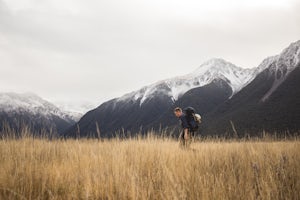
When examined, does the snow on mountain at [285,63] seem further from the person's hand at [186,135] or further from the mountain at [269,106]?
the person's hand at [186,135]

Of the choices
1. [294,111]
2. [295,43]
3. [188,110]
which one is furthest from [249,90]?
[188,110]

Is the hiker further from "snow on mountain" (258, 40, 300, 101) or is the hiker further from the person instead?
"snow on mountain" (258, 40, 300, 101)

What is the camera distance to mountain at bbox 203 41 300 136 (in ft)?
281

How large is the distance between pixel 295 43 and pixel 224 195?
185 meters

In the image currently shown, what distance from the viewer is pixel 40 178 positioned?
3215mm

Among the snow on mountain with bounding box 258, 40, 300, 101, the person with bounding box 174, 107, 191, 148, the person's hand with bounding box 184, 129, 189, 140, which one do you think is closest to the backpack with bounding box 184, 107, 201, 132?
the person with bounding box 174, 107, 191, 148

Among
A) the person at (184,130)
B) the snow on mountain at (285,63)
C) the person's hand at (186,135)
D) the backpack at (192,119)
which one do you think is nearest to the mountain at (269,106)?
the snow on mountain at (285,63)

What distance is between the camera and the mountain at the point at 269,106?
281 ft

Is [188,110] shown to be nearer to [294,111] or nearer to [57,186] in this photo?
[57,186]

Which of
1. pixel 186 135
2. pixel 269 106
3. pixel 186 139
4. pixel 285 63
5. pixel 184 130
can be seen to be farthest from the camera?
pixel 285 63

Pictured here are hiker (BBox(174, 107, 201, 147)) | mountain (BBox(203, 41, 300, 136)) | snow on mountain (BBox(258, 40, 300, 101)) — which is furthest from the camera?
snow on mountain (BBox(258, 40, 300, 101))

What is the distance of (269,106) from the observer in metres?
102

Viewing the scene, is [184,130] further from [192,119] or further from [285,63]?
[285,63]

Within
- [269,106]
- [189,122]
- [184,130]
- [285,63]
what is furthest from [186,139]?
[285,63]
